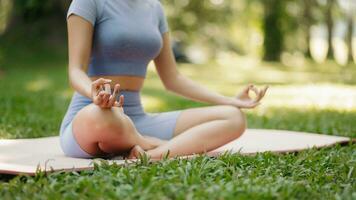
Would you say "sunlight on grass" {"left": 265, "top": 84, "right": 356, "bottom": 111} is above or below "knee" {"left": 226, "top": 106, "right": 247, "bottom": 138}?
below

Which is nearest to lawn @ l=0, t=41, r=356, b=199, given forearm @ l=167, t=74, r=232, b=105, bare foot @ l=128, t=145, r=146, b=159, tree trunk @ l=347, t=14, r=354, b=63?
bare foot @ l=128, t=145, r=146, b=159

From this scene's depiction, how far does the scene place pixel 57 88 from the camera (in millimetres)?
9500

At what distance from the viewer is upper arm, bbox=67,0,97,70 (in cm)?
306

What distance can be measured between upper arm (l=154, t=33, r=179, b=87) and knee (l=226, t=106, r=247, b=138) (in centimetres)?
51

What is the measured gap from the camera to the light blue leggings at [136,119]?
3.15 metres

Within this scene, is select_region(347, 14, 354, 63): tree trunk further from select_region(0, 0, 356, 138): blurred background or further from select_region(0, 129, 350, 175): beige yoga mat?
select_region(0, 129, 350, 175): beige yoga mat

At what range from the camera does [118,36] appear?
318cm

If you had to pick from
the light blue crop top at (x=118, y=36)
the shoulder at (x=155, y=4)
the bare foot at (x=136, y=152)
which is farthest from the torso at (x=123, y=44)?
the bare foot at (x=136, y=152)

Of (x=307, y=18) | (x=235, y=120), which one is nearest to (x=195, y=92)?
(x=235, y=120)

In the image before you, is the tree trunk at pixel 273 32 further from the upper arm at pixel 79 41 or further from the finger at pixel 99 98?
the finger at pixel 99 98

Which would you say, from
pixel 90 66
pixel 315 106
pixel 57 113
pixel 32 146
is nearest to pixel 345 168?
pixel 90 66

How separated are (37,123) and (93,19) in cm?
217

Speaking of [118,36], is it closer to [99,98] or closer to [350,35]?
[99,98]

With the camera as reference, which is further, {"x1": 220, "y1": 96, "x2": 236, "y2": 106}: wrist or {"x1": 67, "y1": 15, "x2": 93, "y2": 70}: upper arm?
{"x1": 220, "y1": 96, "x2": 236, "y2": 106}: wrist
